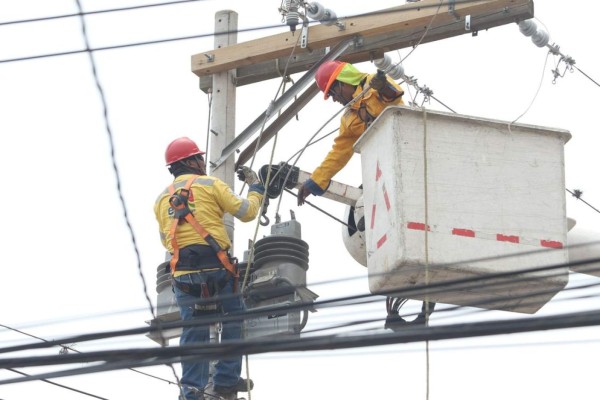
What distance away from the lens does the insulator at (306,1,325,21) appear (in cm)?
1110

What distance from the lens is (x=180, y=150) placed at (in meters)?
10.5

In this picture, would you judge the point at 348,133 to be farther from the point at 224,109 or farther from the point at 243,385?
the point at 243,385

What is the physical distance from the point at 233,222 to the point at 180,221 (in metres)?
0.99

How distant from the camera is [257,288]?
1031 cm

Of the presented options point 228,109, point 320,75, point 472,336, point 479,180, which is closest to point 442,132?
point 479,180

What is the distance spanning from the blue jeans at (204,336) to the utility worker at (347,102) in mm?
1162

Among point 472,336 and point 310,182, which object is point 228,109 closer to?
point 310,182

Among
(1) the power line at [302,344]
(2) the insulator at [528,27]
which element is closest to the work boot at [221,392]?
(1) the power line at [302,344]

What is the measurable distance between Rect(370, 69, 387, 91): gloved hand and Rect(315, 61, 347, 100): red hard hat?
56cm

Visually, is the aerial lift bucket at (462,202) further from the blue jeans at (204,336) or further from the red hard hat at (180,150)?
the red hard hat at (180,150)

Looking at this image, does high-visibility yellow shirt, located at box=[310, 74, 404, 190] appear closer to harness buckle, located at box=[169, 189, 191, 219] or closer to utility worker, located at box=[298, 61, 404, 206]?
utility worker, located at box=[298, 61, 404, 206]

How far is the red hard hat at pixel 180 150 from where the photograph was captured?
34.2 feet

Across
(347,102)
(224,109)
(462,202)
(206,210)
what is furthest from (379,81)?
(224,109)

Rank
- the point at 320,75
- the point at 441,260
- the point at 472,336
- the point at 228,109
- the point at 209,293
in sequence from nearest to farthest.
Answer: the point at 472,336, the point at 441,260, the point at 209,293, the point at 320,75, the point at 228,109
